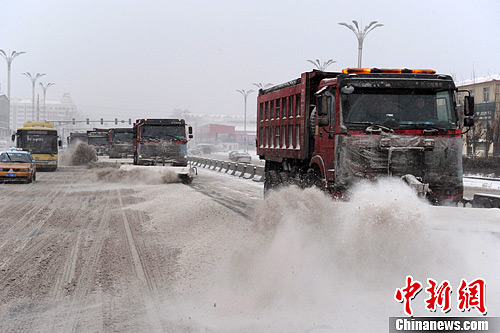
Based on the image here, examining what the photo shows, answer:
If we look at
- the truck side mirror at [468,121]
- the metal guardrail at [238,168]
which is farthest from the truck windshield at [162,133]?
the truck side mirror at [468,121]

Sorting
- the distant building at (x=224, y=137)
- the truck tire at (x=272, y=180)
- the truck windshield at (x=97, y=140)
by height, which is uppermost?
the distant building at (x=224, y=137)

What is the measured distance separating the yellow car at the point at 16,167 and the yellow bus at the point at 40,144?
10.2 metres

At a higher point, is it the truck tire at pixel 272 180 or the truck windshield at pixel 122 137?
the truck windshield at pixel 122 137

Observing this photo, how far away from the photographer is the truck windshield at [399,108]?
870 centimetres

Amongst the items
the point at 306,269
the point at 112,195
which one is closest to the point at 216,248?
the point at 306,269

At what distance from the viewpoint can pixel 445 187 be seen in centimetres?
856

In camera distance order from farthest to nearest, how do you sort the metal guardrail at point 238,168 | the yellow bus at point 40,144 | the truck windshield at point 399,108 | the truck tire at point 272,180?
the yellow bus at point 40,144 → the metal guardrail at point 238,168 → the truck tire at point 272,180 → the truck windshield at point 399,108

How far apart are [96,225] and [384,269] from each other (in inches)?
291

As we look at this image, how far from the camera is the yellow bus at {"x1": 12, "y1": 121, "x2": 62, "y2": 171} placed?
35188 millimetres

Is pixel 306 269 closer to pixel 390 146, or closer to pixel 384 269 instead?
pixel 384 269

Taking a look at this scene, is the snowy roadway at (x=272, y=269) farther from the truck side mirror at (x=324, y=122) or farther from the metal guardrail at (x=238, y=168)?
the metal guardrail at (x=238, y=168)

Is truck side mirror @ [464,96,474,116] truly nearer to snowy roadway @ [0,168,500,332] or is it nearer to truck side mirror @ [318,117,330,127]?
snowy roadway @ [0,168,500,332]

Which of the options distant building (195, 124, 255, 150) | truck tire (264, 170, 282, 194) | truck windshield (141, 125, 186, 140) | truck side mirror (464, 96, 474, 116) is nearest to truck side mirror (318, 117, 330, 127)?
truck side mirror (464, 96, 474, 116)

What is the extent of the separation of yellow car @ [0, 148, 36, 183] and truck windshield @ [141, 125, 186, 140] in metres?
5.60
